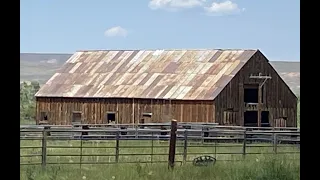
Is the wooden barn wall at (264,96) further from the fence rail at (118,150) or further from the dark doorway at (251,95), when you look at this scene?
the fence rail at (118,150)

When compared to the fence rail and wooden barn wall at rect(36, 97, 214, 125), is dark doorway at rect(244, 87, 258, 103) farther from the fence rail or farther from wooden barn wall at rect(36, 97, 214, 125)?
the fence rail

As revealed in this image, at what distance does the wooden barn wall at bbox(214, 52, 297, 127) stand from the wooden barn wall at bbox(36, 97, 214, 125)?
582mm

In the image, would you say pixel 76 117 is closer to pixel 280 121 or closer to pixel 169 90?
pixel 169 90

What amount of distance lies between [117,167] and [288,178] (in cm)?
251

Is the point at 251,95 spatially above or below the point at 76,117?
above

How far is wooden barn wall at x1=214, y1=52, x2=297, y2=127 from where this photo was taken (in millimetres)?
18609

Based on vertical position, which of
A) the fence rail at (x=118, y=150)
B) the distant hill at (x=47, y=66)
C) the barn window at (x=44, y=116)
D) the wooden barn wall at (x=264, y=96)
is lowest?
the fence rail at (x=118, y=150)

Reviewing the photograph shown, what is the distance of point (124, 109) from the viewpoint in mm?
19234

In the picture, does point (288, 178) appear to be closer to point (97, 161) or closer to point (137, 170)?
point (137, 170)

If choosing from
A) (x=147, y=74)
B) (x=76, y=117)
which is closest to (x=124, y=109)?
(x=147, y=74)

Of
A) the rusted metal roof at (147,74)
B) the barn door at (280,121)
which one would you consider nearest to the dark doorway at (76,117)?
the rusted metal roof at (147,74)

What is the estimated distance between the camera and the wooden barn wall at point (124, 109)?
60.1 ft

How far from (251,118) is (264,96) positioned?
2.73 ft

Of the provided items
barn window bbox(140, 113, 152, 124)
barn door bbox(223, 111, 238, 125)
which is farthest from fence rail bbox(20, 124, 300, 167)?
barn window bbox(140, 113, 152, 124)
